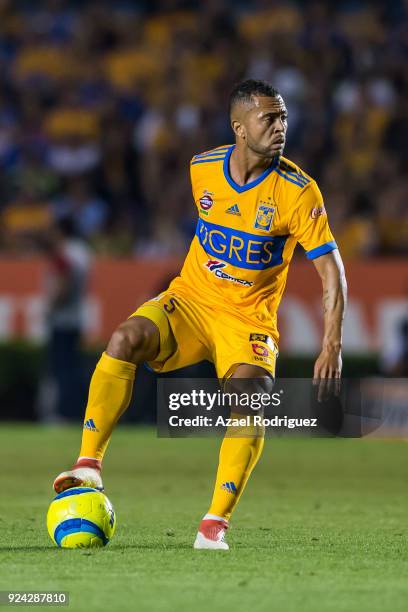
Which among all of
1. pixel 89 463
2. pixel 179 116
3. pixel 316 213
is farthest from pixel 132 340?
pixel 179 116

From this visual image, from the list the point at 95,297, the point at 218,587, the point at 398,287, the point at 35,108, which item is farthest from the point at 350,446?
the point at 218,587

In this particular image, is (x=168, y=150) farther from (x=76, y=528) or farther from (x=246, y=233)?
(x=76, y=528)

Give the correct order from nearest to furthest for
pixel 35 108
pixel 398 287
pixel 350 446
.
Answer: pixel 350 446, pixel 398 287, pixel 35 108

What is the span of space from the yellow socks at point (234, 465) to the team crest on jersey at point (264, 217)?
101 cm

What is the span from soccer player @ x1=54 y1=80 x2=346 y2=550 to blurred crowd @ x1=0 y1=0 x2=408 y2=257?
953 centimetres

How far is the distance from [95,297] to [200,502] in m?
7.57

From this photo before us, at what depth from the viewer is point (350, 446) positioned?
47.9ft

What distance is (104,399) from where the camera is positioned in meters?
6.85

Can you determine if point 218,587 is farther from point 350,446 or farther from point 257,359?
point 350,446

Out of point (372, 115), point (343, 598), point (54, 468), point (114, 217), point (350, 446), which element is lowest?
point (343, 598)

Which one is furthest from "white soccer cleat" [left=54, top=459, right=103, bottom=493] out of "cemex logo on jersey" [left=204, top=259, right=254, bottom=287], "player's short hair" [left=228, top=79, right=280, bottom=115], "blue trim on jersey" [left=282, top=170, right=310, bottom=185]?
"player's short hair" [left=228, top=79, right=280, bottom=115]

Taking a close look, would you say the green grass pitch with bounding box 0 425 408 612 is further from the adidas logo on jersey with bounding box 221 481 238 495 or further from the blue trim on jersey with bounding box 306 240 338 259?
the blue trim on jersey with bounding box 306 240 338 259

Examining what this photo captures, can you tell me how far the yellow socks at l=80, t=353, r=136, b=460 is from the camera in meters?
6.82

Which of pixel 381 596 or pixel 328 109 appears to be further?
pixel 328 109
